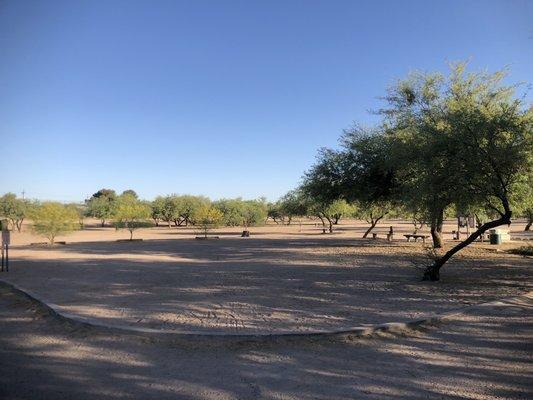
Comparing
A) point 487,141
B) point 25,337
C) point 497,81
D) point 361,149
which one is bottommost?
point 25,337

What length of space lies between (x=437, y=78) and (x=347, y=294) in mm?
15089

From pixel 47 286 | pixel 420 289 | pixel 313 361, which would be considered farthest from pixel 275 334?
pixel 47 286

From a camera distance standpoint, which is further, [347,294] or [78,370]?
[347,294]

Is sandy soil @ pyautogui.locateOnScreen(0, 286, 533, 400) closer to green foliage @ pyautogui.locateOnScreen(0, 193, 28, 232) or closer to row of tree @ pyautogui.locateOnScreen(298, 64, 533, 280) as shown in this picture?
row of tree @ pyautogui.locateOnScreen(298, 64, 533, 280)

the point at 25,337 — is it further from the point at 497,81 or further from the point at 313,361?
the point at 497,81

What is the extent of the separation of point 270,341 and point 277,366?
42.1 inches

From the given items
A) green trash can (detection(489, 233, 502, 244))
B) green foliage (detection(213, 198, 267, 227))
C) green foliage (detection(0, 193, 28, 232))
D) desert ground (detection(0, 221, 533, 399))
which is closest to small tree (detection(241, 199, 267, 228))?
green foliage (detection(213, 198, 267, 227))

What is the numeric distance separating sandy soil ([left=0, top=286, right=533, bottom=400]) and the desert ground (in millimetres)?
23

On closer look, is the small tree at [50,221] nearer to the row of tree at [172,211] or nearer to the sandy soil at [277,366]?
Answer: the row of tree at [172,211]

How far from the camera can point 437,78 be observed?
21188mm

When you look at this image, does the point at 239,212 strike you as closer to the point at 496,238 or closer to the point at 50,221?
the point at 50,221

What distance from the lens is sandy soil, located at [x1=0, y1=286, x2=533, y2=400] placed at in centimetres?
484

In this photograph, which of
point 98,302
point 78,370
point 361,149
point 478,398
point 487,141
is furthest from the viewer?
point 361,149

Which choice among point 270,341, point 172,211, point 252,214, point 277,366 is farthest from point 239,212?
point 277,366
